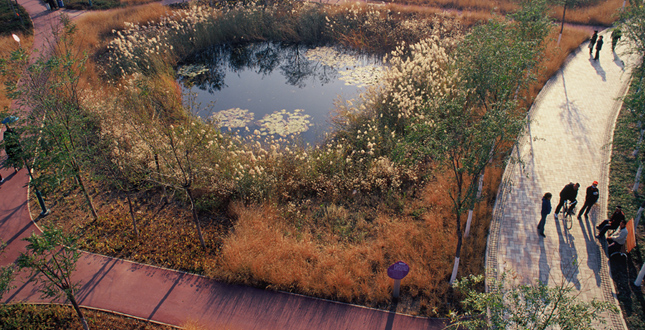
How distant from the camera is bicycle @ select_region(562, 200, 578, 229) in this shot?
9.38m

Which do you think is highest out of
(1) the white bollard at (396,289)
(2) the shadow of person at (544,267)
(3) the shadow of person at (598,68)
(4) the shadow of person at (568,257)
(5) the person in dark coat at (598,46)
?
(5) the person in dark coat at (598,46)

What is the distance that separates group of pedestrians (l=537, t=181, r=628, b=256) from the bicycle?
2.9 inches

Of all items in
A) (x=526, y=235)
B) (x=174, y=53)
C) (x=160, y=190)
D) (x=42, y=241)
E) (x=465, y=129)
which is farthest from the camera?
(x=174, y=53)

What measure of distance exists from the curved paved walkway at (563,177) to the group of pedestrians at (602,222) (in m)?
0.23

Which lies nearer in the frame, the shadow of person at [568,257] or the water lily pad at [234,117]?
the shadow of person at [568,257]

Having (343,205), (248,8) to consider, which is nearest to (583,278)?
(343,205)

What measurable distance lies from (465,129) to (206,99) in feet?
40.2

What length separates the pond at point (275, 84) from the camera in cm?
1450

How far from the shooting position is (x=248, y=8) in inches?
876

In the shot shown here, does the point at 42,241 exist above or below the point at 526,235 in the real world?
Result: above

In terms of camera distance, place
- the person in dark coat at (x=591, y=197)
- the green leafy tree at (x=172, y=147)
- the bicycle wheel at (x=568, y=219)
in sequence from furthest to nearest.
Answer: the bicycle wheel at (x=568, y=219), the person in dark coat at (x=591, y=197), the green leafy tree at (x=172, y=147)

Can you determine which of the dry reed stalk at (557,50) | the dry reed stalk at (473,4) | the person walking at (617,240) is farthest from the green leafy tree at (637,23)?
the dry reed stalk at (473,4)

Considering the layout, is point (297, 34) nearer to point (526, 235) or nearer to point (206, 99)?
point (206, 99)

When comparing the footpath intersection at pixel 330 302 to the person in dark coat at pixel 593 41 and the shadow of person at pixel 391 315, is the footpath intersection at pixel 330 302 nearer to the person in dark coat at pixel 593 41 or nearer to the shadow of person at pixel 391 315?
the shadow of person at pixel 391 315
